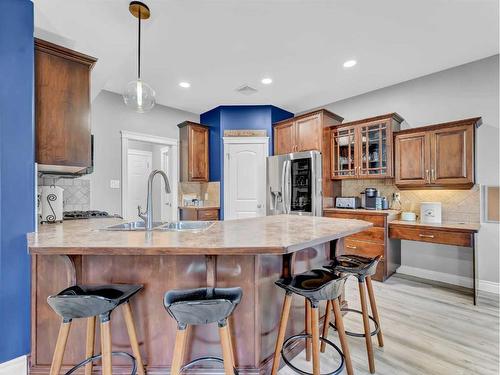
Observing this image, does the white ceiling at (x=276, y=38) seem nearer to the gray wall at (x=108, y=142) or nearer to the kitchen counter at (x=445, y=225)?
the gray wall at (x=108, y=142)

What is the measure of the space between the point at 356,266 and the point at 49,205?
2.63m

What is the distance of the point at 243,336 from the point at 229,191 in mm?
3314

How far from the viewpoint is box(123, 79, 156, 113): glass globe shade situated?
7.13 feet

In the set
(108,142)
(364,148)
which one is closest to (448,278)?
(364,148)

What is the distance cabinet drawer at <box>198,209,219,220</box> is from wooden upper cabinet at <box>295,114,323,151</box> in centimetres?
187

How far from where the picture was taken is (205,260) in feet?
4.84

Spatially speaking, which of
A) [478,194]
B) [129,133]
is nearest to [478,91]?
[478,194]

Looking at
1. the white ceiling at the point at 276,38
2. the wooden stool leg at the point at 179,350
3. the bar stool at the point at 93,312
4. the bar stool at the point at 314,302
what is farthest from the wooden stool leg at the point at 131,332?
the white ceiling at the point at 276,38

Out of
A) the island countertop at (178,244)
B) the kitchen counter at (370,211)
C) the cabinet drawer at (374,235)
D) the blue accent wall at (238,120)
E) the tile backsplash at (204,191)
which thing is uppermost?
the blue accent wall at (238,120)

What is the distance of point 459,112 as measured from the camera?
10.6 feet

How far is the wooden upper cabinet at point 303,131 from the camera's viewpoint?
399 cm

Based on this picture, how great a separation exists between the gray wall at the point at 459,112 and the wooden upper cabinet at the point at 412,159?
1.38ft

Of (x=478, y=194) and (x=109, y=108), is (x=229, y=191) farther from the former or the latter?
(x=478, y=194)

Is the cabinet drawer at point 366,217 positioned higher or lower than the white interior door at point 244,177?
lower
